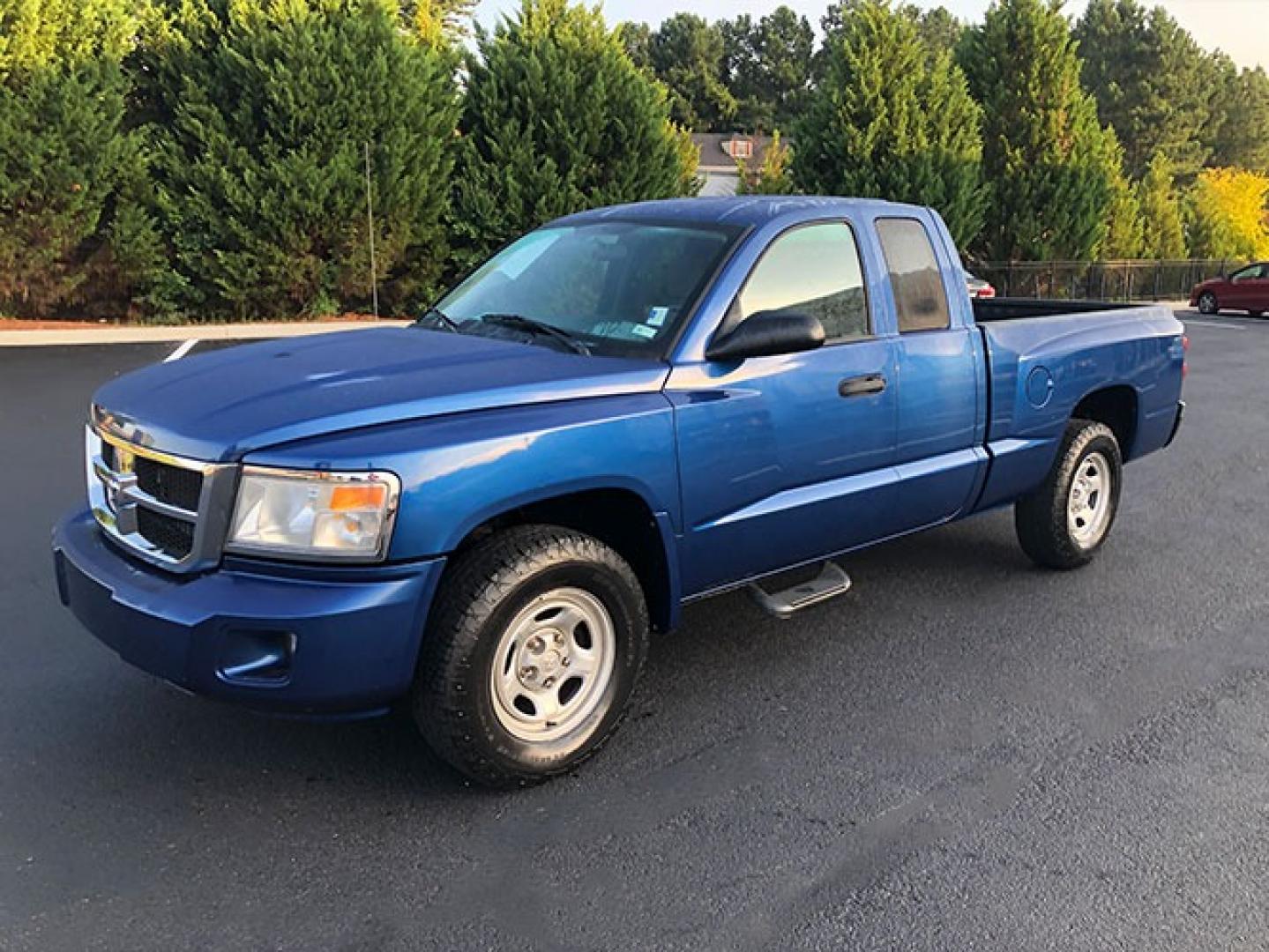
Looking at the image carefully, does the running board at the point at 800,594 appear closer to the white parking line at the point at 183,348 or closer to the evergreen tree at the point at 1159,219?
the white parking line at the point at 183,348

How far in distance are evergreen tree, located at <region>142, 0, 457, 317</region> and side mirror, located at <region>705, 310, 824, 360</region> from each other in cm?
1590

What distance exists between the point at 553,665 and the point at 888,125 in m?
21.5

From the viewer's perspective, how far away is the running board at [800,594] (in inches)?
157

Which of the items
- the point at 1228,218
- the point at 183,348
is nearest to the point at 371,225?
the point at 183,348

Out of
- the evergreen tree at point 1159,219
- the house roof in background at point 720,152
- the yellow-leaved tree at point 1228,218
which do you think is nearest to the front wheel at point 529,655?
the evergreen tree at point 1159,219

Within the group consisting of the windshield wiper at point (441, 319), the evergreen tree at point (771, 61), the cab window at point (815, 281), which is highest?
the evergreen tree at point (771, 61)

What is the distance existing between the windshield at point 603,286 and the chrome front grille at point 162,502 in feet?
4.52

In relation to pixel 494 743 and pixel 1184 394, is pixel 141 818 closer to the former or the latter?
pixel 494 743

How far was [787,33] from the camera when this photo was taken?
86500 millimetres

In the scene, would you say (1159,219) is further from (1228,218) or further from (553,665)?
(553,665)

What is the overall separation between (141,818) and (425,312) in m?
2.37

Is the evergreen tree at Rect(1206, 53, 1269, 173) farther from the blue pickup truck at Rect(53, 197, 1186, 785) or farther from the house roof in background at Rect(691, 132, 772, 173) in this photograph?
the blue pickup truck at Rect(53, 197, 1186, 785)

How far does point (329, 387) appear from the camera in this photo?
10.5ft

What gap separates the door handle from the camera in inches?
159
